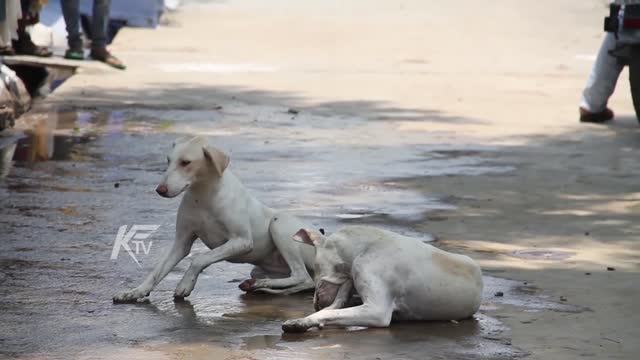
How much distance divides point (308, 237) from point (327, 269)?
0.22 meters

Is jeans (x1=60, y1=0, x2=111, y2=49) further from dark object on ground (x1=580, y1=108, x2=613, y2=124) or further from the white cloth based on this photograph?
dark object on ground (x1=580, y1=108, x2=613, y2=124)

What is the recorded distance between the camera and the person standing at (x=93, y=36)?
19047 mm

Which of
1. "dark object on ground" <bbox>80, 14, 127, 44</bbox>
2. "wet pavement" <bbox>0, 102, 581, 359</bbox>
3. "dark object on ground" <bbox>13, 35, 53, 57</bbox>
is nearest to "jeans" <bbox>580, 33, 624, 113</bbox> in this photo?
"wet pavement" <bbox>0, 102, 581, 359</bbox>

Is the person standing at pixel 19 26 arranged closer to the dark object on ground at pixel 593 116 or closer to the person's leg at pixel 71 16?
the person's leg at pixel 71 16

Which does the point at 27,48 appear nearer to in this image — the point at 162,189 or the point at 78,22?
the point at 78,22

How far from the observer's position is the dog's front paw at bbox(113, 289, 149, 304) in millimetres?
7379

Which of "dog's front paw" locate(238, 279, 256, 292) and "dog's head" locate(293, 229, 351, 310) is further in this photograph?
"dog's front paw" locate(238, 279, 256, 292)

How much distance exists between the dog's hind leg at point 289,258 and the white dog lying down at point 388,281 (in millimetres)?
487

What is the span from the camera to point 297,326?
6715 mm

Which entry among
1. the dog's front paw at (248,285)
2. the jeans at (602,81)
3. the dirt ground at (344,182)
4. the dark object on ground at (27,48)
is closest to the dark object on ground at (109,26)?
the dirt ground at (344,182)

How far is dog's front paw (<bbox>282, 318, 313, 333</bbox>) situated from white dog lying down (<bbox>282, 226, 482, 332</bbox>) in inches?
1.0

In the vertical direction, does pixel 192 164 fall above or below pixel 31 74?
above

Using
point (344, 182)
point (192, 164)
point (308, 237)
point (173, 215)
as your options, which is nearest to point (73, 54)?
point (344, 182)

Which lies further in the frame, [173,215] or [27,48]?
[27,48]
